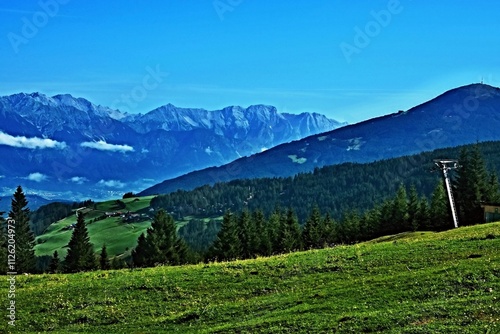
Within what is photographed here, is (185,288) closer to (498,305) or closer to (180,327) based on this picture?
(180,327)

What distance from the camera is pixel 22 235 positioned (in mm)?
116812

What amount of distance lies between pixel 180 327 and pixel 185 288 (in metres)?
7.01

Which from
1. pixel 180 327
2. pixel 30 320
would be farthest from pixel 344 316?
pixel 30 320

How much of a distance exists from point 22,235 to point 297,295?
102968 mm

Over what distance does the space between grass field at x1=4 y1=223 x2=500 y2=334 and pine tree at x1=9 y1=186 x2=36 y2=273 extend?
256 feet

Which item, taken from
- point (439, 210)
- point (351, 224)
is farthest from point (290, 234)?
point (439, 210)

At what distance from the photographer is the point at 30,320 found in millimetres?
28547

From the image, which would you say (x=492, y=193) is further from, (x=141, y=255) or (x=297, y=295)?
(x=297, y=295)

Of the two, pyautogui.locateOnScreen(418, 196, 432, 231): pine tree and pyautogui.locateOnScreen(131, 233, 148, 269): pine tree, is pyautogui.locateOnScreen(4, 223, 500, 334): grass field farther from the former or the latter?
pyautogui.locateOnScreen(418, 196, 432, 231): pine tree

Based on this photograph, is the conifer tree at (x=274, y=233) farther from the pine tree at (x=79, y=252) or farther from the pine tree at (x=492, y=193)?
the pine tree at (x=492, y=193)

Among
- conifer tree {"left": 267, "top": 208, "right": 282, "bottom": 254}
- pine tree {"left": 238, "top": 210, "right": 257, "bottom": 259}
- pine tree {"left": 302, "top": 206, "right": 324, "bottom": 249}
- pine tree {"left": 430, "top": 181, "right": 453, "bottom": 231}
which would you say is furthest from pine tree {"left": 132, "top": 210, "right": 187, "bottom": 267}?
pine tree {"left": 430, "top": 181, "right": 453, "bottom": 231}

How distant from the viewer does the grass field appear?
21.4 meters

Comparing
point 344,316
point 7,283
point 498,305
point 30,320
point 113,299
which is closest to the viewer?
point 498,305

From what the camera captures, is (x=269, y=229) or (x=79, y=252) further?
(x=269, y=229)
